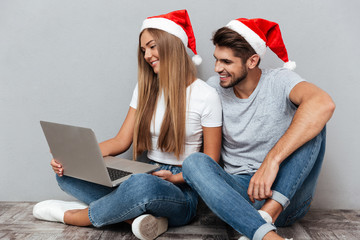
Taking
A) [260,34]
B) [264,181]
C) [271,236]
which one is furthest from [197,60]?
[271,236]

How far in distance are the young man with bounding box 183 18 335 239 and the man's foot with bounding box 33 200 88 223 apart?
659mm

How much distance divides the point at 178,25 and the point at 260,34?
354 millimetres

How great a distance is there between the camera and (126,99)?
6.33ft

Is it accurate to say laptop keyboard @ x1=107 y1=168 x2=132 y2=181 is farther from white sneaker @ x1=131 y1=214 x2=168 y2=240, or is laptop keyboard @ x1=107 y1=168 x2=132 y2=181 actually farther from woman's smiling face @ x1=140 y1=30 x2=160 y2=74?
woman's smiling face @ x1=140 y1=30 x2=160 y2=74

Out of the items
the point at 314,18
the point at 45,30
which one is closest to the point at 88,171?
the point at 45,30

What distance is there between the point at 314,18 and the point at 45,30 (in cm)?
131

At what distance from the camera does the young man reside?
4.24ft

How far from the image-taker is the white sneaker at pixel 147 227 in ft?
4.68

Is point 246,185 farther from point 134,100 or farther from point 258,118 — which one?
point 134,100

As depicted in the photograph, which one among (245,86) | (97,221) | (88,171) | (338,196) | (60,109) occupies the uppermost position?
(245,86)

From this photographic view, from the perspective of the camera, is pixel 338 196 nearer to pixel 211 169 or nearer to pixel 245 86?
pixel 245 86

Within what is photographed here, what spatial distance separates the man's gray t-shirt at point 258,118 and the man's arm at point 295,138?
16 centimetres

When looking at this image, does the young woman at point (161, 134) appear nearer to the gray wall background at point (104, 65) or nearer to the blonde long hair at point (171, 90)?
the blonde long hair at point (171, 90)

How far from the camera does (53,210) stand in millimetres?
1700
